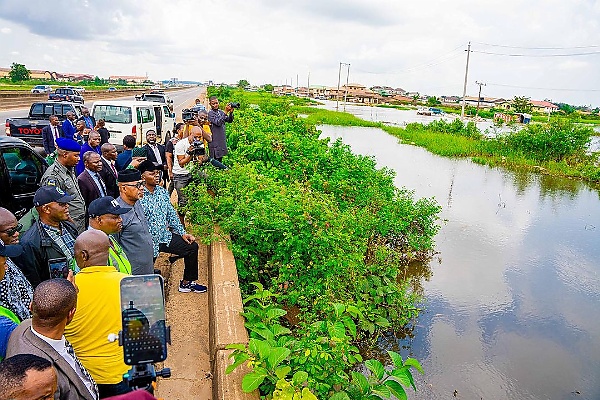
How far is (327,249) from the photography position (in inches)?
195

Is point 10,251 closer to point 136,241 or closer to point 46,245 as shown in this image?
point 46,245

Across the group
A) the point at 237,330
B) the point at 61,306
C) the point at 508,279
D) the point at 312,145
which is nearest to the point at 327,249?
the point at 237,330

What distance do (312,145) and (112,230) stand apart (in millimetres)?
5804

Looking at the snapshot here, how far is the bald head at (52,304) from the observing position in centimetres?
201

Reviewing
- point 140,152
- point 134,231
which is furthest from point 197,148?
point 134,231

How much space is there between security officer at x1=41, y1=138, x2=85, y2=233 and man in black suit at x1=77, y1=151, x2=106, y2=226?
0.07 metres

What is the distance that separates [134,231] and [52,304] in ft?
5.67

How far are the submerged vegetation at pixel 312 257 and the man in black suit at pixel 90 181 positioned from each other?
119 cm

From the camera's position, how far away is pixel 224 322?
3807mm

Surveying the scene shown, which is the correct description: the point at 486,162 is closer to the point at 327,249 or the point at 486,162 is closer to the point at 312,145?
the point at 312,145

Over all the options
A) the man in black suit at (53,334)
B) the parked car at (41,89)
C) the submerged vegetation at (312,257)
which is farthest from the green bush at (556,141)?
the parked car at (41,89)

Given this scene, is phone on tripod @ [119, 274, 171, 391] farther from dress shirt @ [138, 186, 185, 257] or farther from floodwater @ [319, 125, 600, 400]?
floodwater @ [319, 125, 600, 400]

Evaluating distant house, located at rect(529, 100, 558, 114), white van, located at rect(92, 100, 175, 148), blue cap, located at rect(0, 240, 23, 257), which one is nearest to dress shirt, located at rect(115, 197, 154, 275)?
blue cap, located at rect(0, 240, 23, 257)

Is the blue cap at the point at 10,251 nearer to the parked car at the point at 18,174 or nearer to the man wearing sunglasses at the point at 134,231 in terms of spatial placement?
the man wearing sunglasses at the point at 134,231
